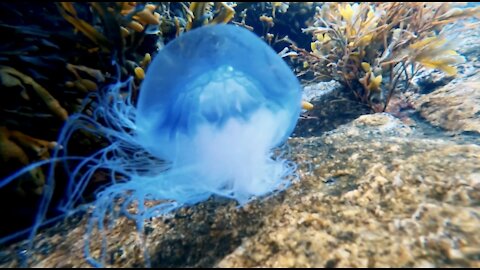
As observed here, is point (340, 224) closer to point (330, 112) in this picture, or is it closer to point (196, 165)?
Result: point (196, 165)

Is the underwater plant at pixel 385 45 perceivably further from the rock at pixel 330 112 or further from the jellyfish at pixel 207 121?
the jellyfish at pixel 207 121

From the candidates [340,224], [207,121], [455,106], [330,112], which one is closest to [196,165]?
[207,121]

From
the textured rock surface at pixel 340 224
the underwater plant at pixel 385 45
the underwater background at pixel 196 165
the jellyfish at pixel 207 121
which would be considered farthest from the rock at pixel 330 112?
the jellyfish at pixel 207 121

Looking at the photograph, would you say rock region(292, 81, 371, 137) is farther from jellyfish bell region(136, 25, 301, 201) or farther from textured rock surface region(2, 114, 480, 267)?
jellyfish bell region(136, 25, 301, 201)

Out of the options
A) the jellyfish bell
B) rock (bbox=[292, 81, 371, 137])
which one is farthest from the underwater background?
rock (bbox=[292, 81, 371, 137])

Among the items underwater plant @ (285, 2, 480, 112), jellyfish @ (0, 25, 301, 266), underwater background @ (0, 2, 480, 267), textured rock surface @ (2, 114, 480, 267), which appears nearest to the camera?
textured rock surface @ (2, 114, 480, 267)

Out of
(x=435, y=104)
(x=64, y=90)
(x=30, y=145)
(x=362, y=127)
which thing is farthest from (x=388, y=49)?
(x=30, y=145)
